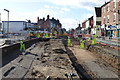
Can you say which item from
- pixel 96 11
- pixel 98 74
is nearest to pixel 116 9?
pixel 96 11

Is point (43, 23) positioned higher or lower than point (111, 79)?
higher

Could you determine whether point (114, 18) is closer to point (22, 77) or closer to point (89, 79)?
point (89, 79)

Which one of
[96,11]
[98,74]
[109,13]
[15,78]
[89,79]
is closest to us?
[15,78]

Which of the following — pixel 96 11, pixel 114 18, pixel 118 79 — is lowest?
pixel 118 79

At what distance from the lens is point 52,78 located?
8016mm

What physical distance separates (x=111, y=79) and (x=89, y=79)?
1.66 m

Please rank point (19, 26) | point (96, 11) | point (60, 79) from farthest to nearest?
point (19, 26) → point (96, 11) → point (60, 79)

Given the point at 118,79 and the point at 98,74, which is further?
the point at 98,74

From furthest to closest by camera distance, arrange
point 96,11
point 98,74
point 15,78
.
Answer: point 96,11
point 98,74
point 15,78

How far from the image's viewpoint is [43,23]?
287ft

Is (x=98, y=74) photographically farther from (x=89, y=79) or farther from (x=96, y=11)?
(x=96, y=11)

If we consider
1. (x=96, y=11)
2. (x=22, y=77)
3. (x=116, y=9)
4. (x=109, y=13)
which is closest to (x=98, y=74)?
(x=22, y=77)

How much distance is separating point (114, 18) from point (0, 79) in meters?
28.4

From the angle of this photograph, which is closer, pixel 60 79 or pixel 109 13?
pixel 60 79
